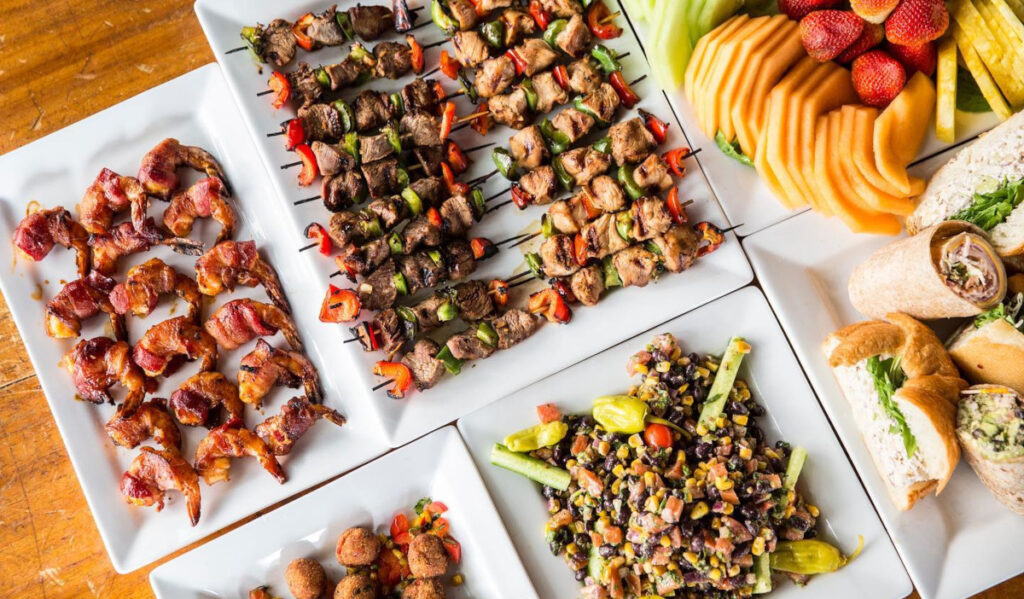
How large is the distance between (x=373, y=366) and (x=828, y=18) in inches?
94.0

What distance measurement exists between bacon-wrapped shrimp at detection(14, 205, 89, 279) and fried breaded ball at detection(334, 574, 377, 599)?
1845mm

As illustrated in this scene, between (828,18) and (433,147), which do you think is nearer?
(828,18)

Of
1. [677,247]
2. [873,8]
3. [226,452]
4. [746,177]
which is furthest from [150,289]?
[873,8]

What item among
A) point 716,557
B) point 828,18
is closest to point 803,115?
point 828,18

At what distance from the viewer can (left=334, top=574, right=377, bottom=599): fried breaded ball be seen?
3.12 metres

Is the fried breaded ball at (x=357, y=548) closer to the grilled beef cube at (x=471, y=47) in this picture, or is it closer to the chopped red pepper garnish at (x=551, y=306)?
the chopped red pepper garnish at (x=551, y=306)

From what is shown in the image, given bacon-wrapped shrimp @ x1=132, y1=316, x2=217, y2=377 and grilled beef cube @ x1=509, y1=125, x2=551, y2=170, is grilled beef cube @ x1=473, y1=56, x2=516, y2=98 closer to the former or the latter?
grilled beef cube @ x1=509, y1=125, x2=551, y2=170

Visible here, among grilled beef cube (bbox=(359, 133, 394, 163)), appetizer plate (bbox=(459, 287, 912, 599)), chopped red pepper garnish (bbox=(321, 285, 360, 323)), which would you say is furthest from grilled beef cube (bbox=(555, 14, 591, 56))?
chopped red pepper garnish (bbox=(321, 285, 360, 323))

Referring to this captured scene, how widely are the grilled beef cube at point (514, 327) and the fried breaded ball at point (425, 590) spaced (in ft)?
3.52

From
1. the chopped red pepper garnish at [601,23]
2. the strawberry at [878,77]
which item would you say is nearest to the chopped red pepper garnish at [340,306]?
the chopped red pepper garnish at [601,23]

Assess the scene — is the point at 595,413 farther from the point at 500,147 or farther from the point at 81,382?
the point at 81,382

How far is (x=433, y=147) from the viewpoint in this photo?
321 cm

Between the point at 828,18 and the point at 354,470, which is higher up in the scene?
the point at 828,18

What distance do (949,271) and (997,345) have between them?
333mm
